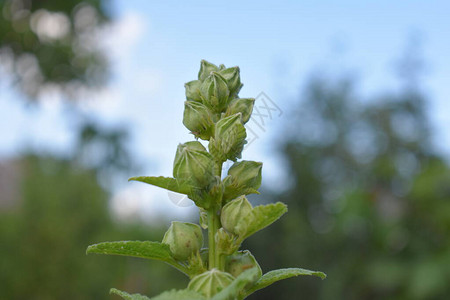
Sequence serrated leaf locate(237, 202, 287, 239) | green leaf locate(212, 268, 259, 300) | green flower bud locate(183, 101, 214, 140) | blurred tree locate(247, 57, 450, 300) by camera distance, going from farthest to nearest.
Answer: blurred tree locate(247, 57, 450, 300), green flower bud locate(183, 101, 214, 140), serrated leaf locate(237, 202, 287, 239), green leaf locate(212, 268, 259, 300)

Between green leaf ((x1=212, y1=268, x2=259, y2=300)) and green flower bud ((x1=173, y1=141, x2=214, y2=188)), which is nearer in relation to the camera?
green leaf ((x1=212, y1=268, x2=259, y2=300))

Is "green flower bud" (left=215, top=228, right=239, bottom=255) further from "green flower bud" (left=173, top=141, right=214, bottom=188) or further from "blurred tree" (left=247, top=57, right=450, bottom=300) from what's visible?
"blurred tree" (left=247, top=57, right=450, bottom=300)

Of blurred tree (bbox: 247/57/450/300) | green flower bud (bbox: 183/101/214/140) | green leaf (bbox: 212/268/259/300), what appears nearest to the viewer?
green leaf (bbox: 212/268/259/300)

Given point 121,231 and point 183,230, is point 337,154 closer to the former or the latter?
point 121,231

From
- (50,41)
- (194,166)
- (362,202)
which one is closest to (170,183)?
(194,166)

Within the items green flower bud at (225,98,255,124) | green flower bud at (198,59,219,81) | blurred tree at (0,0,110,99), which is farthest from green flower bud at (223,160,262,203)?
blurred tree at (0,0,110,99)
